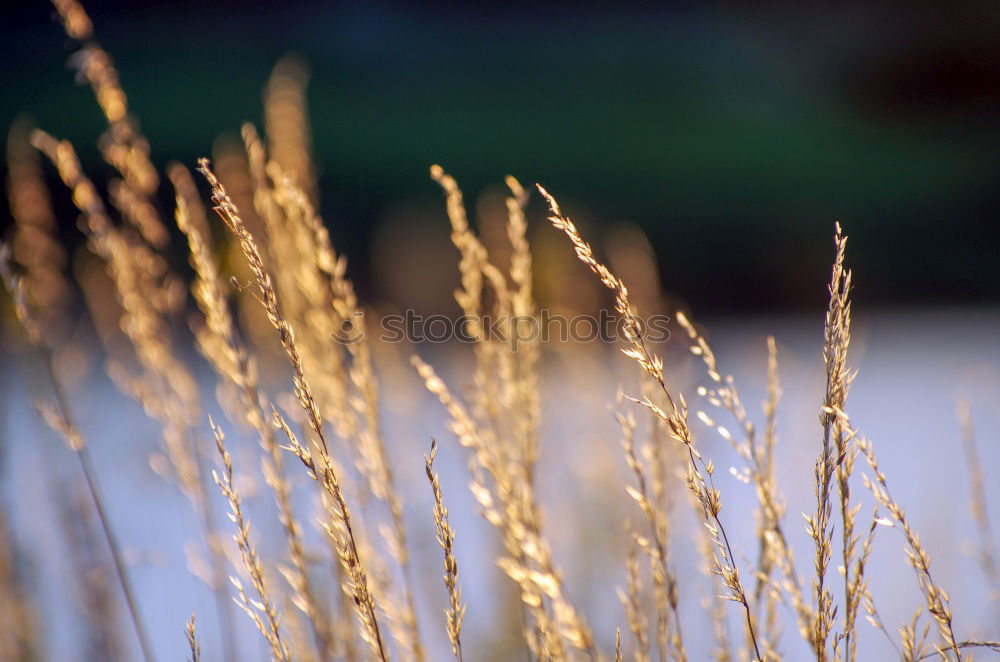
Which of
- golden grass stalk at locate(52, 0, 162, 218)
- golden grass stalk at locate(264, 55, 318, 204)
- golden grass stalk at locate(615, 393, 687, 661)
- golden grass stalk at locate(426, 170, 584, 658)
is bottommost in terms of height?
golden grass stalk at locate(615, 393, 687, 661)

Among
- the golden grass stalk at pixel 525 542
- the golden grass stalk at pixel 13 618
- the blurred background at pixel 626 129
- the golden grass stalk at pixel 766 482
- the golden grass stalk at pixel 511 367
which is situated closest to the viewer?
the golden grass stalk at pixel 525 542

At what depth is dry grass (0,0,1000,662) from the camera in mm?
854

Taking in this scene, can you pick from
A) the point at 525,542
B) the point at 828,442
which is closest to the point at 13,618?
the point at 525,542

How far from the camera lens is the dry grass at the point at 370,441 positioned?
85 centimetres

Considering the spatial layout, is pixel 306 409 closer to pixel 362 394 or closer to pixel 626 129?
pixel 362 394

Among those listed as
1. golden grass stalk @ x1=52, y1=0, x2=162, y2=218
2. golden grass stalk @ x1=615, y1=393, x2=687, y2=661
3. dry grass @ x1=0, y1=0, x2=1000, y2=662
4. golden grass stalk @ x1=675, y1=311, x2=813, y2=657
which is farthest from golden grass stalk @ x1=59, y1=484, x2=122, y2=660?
golden grass stalk @ x1=675, y1=311, x2=813, y2=657

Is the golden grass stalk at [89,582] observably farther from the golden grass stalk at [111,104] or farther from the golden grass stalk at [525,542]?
the golden grass stalk at [525,542]

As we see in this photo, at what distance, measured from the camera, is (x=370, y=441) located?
1.19 meters

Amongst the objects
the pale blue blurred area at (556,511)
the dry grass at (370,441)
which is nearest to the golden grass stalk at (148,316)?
the dry grass at (370,441)

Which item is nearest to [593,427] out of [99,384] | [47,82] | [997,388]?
[997,388]

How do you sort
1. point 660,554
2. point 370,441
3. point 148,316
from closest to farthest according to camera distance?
1. point 660,554
2. point 370,441
3. point 148,316

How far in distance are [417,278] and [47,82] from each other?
28.2ft

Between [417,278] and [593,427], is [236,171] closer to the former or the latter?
[593,427]

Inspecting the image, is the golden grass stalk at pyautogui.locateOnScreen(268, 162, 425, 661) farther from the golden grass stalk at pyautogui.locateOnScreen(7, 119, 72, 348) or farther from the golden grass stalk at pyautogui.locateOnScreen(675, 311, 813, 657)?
the golden grass stalk at pyautogui.locateOnScreen(7, 119, 72, 348)
